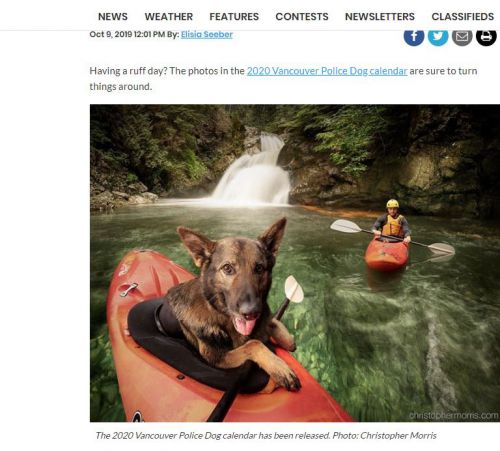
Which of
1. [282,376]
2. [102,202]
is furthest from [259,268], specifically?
[102,202]

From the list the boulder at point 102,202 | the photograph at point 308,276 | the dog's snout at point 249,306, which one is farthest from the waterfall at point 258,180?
the dog's snout at point 249,306

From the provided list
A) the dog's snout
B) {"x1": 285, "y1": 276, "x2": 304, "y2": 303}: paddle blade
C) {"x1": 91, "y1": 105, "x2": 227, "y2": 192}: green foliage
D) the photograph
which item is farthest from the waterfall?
the dog's snout

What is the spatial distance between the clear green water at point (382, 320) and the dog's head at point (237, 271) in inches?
40.6

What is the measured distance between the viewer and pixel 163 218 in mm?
6262

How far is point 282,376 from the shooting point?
1537 mm

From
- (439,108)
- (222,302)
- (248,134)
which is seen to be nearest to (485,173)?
(439,108)

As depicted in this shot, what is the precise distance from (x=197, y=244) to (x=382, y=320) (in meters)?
2.32

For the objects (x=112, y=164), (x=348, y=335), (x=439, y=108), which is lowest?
(x=348, y=335)
